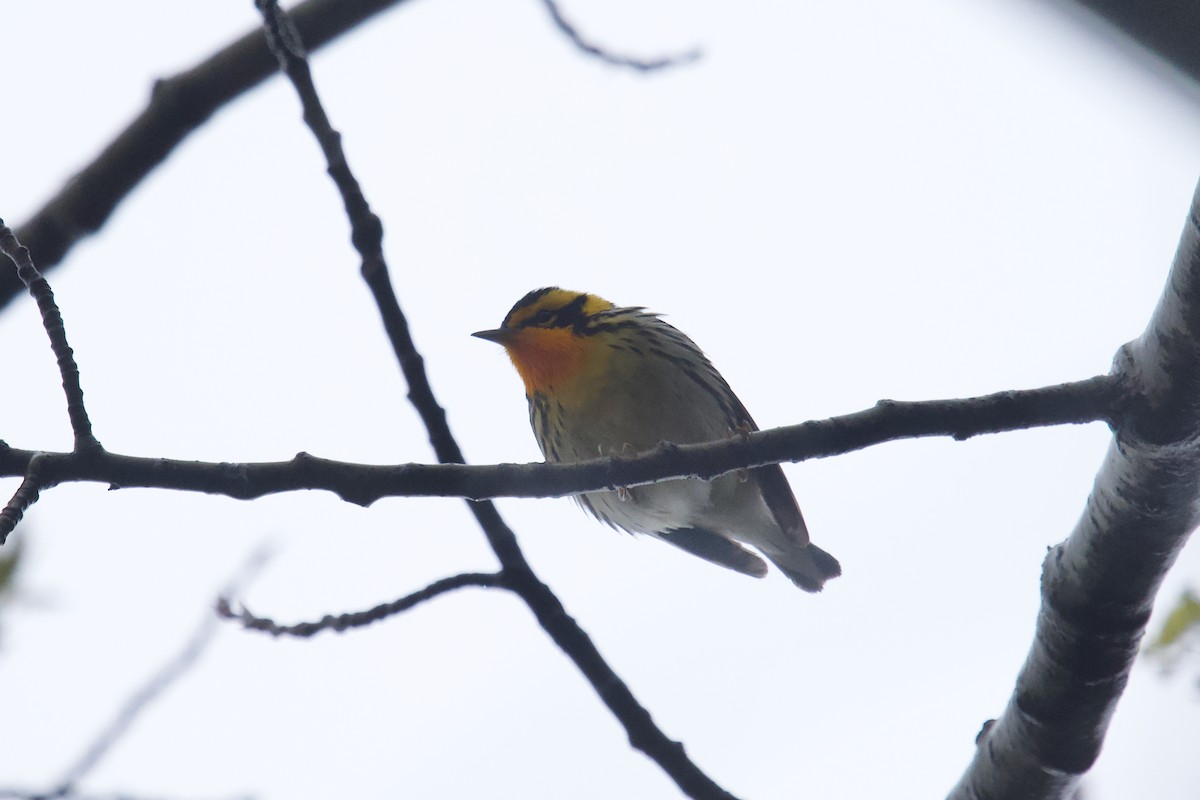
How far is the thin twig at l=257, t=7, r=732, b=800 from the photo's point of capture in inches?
95.9

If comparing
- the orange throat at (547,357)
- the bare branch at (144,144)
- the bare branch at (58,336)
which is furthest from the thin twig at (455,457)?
the orange throat at (547,357)

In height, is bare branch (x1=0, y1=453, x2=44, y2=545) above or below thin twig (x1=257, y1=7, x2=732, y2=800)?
below

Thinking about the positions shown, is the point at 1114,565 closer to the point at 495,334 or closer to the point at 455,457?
the point at 455,457

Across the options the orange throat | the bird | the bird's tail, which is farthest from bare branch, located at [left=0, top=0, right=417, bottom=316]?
the bird's tail

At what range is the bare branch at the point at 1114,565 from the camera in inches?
95.1

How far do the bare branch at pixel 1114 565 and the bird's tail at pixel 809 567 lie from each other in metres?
2.76

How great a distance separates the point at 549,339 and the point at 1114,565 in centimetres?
300

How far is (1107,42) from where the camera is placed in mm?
1057

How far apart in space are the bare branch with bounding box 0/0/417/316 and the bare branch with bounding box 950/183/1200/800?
2.11 metres

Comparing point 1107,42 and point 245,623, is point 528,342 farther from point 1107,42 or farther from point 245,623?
point 1107,42

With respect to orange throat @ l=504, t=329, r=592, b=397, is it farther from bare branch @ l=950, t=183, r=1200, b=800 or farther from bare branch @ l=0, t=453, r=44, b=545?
bare branch @ l=0, t=453, r=44, b=545

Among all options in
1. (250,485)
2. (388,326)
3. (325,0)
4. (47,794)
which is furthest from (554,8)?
(47,794)

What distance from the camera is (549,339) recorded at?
5125 mm

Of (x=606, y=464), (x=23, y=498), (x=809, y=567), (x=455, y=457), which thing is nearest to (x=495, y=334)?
(x=809, y=567)
